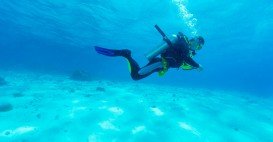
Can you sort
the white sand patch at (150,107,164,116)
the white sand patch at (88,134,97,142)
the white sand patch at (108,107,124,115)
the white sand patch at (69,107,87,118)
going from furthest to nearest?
the white sand patch at (150,107,164,116), the white sand patch at (108,107,124,115), the white sand patch at (69,107,87,118), the white sand patch at (88,134,97,142)

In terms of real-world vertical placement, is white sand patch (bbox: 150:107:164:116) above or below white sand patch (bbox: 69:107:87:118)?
above

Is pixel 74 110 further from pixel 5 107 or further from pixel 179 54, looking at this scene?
pixel 179 54

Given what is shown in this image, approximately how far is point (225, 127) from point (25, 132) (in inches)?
299

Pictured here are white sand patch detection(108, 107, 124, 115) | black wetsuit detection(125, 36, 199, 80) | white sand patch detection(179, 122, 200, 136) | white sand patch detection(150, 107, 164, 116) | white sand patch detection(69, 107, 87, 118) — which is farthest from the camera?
white sand patch detection(150, 107, 164, 116)

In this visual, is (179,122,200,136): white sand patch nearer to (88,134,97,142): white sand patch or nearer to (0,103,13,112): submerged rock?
(88,134,97,142): white sand patch

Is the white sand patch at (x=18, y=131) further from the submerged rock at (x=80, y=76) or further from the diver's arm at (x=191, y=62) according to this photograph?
the submerged rock at (x=80, y=76)

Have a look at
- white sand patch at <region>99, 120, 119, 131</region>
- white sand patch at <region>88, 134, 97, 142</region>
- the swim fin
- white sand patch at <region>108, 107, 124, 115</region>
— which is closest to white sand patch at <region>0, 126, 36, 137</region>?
white sand patch at <region>88, 134, 97, 142</region>

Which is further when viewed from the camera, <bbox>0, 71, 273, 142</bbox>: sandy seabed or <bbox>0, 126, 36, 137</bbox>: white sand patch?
<bbox>0, 71, 273, 142</bbox>: sandy seabed

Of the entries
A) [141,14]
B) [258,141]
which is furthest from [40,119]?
[141,14]

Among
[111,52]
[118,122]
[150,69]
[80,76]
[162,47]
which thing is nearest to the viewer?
[162,47]

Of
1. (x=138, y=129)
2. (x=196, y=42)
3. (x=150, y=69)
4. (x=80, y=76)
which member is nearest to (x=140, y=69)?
(x=150, y=69)

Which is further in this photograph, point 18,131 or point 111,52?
point 18,131

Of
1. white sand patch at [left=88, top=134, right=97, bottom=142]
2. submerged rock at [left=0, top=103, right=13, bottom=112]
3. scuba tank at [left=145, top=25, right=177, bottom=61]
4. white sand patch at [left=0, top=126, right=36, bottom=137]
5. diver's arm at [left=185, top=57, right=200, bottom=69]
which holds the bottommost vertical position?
Result: white sand patch at [left=0, top=126, right=36, bottom=137]

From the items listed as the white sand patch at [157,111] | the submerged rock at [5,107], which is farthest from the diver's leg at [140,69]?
the submerged rock at [5,107]
